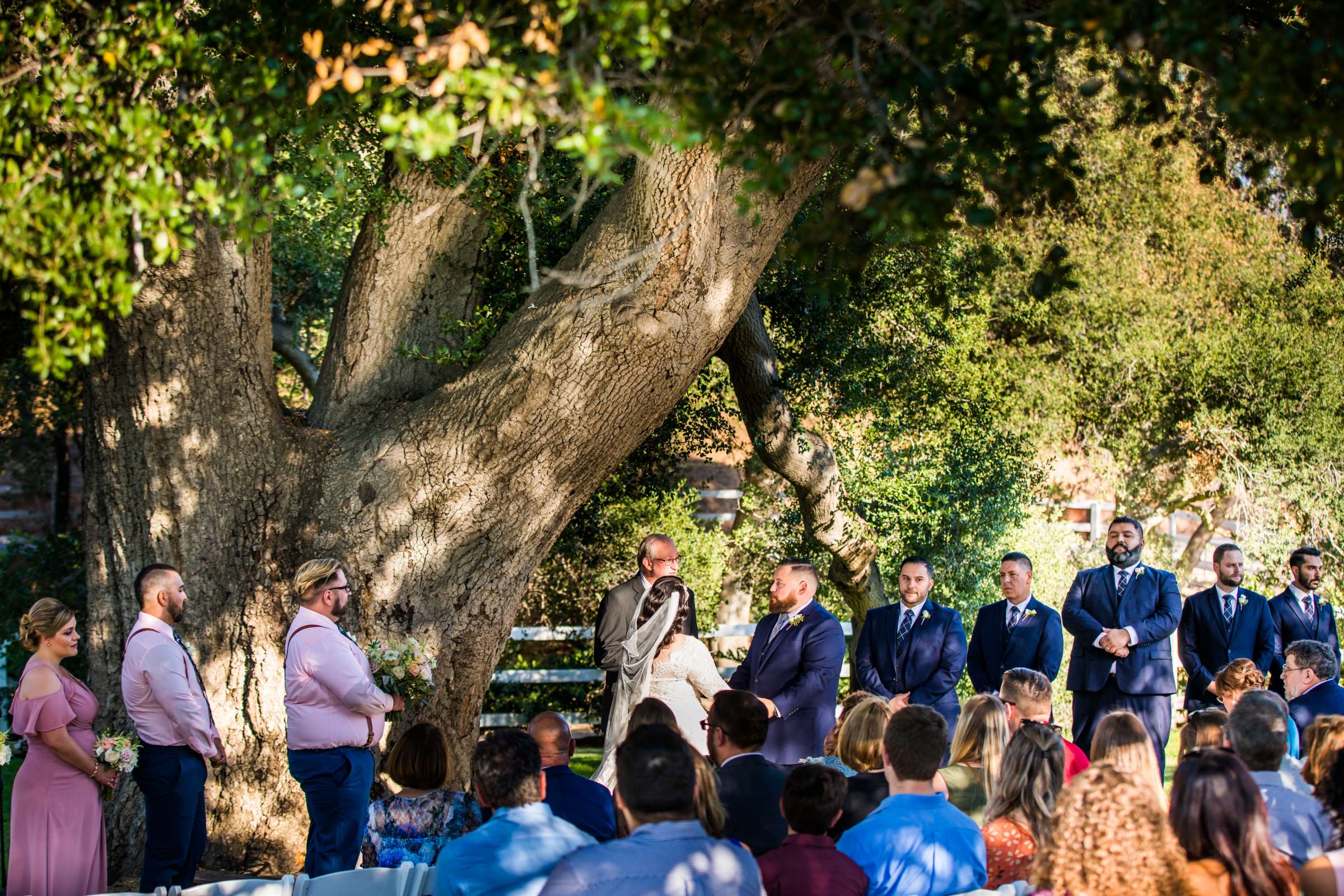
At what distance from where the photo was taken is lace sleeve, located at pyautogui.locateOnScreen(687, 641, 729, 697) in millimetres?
7723

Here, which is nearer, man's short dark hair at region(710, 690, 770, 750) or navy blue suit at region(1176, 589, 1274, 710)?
man's short dark hair at region(710, 690, 770, 750)

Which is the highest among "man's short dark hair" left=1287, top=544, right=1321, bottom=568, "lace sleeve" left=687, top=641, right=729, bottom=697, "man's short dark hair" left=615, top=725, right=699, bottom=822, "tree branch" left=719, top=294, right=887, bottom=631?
"tree branch" left=719, top=294, right=887, bottom=631

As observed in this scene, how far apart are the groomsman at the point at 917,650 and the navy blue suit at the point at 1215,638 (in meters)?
1.80

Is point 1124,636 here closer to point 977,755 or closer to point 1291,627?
point 1291,627

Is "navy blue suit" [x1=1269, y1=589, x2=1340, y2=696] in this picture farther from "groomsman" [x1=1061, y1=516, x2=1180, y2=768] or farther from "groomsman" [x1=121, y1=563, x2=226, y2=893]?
"groomsman" [x1=121, y1=563, x2=226, y2=893]

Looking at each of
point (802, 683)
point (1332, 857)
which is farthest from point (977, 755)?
point (802, 683)

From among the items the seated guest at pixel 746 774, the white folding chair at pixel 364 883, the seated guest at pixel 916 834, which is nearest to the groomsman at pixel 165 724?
the white folding chair at pixel 364 883

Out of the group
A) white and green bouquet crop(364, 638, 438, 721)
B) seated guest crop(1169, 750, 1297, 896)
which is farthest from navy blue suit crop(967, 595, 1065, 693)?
seated guest crop(1169, 750, 1297, 896)

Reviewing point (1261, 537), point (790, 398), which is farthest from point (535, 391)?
point (1261, 537)

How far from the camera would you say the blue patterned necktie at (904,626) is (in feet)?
26.4

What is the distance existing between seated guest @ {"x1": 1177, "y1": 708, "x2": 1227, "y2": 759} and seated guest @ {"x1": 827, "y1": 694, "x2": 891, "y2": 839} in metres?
1.21

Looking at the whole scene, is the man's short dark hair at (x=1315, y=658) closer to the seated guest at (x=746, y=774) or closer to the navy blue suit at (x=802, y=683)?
the navy blue suit at (x=802, y=683)

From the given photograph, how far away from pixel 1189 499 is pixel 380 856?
46.0 ft

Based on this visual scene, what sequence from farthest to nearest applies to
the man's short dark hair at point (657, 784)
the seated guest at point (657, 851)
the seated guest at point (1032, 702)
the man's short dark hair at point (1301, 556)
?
the man's short dark hair at point (1301, 556) < the seated guest at point (1032, 702) < the man's short dark hair at point (657, 784) < the seated guest at point (657, 851)
